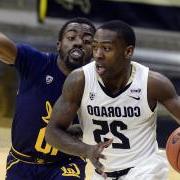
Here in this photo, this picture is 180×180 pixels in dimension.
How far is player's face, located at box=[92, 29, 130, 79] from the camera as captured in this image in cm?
362

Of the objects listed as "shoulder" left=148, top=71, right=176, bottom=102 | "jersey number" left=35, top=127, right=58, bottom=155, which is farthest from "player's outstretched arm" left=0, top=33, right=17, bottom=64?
"shoulder" left=148, top=71, right=176, bottom=102

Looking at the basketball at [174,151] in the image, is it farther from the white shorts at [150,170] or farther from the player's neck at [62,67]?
the player's neck at [62,67]

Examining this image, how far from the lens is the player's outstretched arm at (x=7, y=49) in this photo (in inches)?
174

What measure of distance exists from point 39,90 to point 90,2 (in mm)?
5790

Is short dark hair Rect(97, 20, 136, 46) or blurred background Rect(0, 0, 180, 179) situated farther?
blurred background Rect(0, 0, 180, 179)

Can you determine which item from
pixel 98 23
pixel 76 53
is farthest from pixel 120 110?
pixel 98 23

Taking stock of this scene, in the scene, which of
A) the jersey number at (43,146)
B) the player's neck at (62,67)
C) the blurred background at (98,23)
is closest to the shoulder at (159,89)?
the player's neck at (62,67)

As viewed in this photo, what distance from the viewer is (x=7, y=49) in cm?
446

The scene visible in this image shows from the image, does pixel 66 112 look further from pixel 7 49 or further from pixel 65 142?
pixel 7 49

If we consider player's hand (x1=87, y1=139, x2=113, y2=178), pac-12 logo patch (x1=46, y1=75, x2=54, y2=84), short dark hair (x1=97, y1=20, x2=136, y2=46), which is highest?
short dark hair (x1=97, y1=20, x2=136, y2=46)

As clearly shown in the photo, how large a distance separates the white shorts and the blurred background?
5.12m

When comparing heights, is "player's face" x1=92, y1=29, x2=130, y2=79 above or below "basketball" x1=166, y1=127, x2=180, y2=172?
above

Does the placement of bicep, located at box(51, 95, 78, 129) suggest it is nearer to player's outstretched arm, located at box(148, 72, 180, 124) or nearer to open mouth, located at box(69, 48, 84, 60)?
player's outstretched arm, located at box(148, 72, 180, 124)

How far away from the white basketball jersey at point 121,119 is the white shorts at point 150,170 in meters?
0.03
